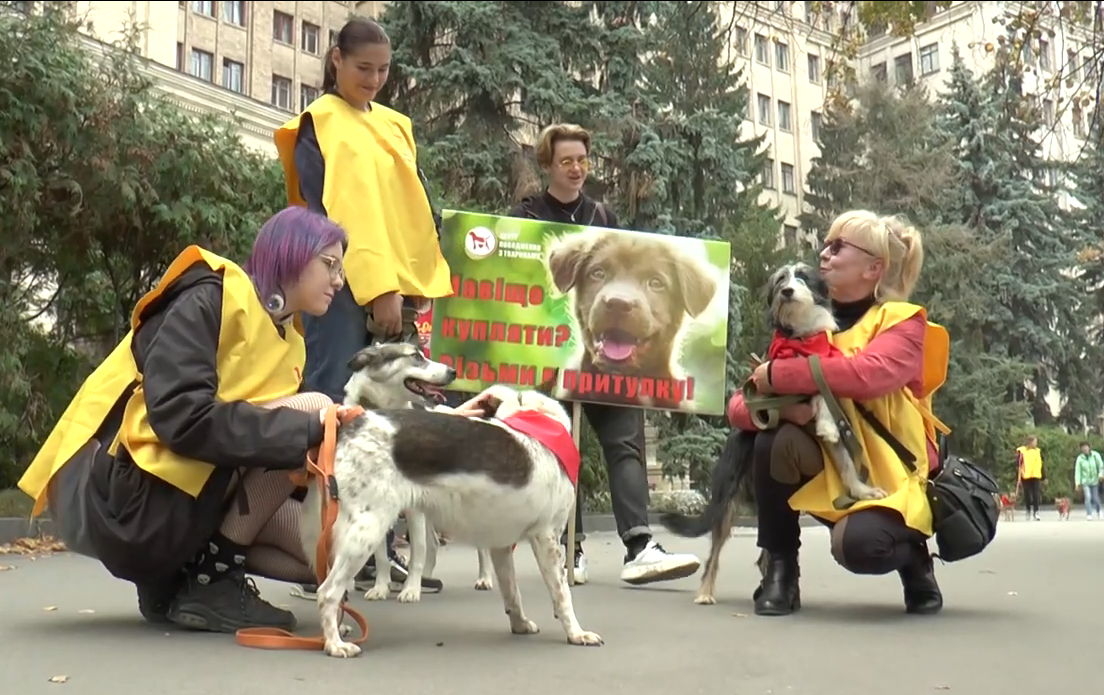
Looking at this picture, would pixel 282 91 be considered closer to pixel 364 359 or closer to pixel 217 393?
pixel 364 359

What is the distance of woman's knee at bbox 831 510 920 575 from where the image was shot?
386 centimetres

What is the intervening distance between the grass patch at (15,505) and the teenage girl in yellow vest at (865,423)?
21.6 ft

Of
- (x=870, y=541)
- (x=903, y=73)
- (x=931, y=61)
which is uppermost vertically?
(x=931, y=61)

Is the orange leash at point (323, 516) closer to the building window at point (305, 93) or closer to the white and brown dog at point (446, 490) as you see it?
the white and brown dog at point (446, 490)

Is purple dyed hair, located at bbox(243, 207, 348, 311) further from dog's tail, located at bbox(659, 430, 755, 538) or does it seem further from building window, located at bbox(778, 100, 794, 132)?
building window, located at bbox(778, 100, 794, 132)

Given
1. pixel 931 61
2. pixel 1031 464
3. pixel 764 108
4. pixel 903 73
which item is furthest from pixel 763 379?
pixel 931 61

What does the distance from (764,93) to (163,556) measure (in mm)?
51969

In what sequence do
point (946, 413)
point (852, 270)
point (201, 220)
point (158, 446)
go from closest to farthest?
point (158, 446), point (852, 270), point (201, 220), point (946, 413)

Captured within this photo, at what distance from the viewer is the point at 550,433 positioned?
337 cm

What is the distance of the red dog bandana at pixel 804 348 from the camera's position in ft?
13.2

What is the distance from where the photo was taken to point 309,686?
8.54ft

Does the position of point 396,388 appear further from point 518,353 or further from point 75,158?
point 75,158

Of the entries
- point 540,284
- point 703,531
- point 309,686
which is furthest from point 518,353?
point 309,686

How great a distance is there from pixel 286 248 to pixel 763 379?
1816mm
